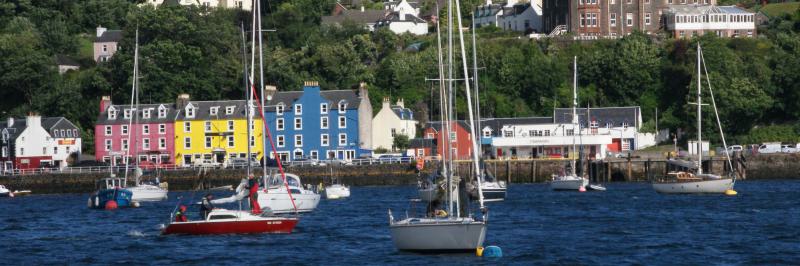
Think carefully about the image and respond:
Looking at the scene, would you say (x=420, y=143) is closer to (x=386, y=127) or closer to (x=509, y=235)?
(x=386, y=127)

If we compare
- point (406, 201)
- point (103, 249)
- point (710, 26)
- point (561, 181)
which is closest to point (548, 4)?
point (710, 26)

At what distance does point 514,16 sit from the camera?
142500 mm

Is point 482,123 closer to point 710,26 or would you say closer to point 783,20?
point 710,26

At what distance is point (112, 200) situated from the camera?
268 feet

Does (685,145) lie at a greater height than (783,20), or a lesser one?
lesser

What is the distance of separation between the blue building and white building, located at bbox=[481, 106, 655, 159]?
9.27m

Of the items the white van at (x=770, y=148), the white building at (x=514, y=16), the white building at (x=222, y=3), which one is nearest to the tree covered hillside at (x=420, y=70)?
the white building at (x=514, y=16)

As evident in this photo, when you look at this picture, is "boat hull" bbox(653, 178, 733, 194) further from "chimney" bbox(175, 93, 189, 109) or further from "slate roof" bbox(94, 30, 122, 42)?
"slate roof" bbox(94, 30, 122, 42)

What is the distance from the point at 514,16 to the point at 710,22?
2027 cm

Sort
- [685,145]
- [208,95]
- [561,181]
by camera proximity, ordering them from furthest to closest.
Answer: [208,95]
[685,145]
[561,181]

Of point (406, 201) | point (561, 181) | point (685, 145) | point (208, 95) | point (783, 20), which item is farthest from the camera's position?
point (783, 20)

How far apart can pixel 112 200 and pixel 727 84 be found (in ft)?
170

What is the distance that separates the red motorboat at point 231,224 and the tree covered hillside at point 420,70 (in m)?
60.0

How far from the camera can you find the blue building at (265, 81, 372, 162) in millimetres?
112000
